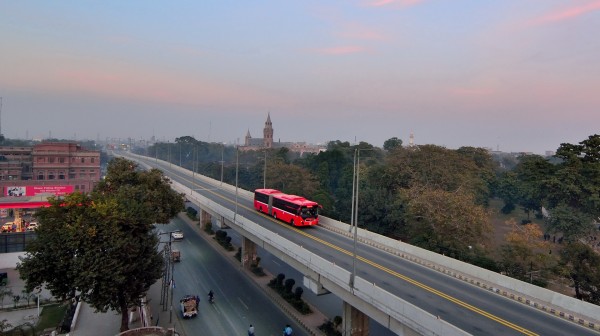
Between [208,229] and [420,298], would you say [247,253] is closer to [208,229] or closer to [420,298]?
[208,229]

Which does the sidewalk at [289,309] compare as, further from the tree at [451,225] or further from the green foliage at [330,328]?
the tree at [451,225]

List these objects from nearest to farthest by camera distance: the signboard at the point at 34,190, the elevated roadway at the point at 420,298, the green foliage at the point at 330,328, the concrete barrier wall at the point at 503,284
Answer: the elevated roadway at the point at 420,298
the concrete barrier wall at the point at 503,284
the green foliage at the point at 330,328
the signboard at the point at 34,190

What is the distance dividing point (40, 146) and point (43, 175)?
625cm

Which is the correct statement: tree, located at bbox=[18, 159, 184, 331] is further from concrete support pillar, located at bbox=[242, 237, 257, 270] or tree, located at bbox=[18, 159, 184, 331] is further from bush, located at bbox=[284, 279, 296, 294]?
concrete support pillar, located at bbox=[242, 237, 257, 270]

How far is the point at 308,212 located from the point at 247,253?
32.4 feet

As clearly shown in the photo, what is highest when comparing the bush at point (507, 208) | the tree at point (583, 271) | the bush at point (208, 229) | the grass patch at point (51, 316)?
the tree at point (583, 271)

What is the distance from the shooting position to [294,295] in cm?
3291

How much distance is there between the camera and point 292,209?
3828 cm

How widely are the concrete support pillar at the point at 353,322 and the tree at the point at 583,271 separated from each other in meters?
18.3

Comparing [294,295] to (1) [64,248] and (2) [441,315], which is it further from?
(1) [64,248]

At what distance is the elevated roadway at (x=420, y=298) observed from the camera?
58.1 feet

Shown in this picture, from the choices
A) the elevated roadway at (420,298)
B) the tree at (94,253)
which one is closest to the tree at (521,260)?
the elevated roadway at (420,298)

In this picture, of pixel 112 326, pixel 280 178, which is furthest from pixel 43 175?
pixel 112 326

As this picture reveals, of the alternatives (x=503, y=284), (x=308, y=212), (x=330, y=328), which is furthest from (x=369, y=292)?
(x=308, y=212)
